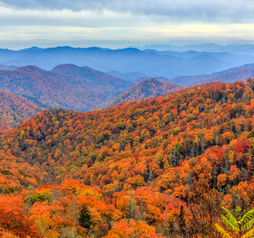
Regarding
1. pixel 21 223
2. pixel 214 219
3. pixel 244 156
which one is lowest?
pixel 244 156

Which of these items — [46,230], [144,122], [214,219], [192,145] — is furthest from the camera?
[144,122]

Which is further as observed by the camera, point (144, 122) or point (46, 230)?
point (144, 122)

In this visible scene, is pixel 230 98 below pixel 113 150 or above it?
above

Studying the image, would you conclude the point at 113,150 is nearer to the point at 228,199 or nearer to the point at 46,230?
the point at 228,199

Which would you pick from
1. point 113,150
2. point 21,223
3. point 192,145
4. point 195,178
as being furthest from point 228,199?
point 113,150

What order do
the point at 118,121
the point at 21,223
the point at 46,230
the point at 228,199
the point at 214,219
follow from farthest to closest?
the point at 118,121
the point at 228,199
the point at 46,230
the point at 21,223
the point at 214,219

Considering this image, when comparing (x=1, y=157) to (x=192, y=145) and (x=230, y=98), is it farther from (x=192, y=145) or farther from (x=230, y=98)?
(x=230, y=98)
